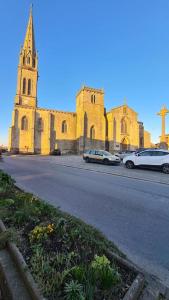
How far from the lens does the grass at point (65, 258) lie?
2008 millimetres

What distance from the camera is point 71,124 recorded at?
5116cm

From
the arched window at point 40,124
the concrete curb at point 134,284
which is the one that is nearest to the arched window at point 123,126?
the arched window at point 40,124

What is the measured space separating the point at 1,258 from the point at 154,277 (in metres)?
2.10

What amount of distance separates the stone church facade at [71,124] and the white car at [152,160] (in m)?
29.9

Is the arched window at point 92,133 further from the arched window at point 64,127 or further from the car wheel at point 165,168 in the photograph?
the car wheel at point 165,168

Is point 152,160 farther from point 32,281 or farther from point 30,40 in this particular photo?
point 30,40

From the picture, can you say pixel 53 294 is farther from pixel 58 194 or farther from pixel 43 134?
pixel 43 134

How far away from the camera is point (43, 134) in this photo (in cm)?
4728

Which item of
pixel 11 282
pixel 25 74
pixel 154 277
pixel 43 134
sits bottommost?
pixel 154 277

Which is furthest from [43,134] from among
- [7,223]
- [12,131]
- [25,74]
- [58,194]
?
[7,223]

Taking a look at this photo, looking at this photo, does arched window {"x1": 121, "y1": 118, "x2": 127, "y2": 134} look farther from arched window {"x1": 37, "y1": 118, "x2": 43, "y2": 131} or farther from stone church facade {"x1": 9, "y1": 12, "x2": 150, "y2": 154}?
arched window {"x1": 37, "y1": 118, "x2": 43, "y2": 131}

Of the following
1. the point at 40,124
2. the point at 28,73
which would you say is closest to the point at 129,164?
the point at 40,124

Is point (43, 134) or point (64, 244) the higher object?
point (43, 134)

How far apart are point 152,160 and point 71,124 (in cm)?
3732
